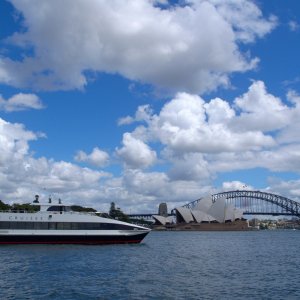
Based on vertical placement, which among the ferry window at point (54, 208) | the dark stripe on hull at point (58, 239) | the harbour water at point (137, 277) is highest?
the ferry window at point (54, 208)

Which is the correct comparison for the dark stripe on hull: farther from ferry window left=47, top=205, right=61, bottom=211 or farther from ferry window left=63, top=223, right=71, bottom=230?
ferry window left=47, top=205, right=61, bottom=211

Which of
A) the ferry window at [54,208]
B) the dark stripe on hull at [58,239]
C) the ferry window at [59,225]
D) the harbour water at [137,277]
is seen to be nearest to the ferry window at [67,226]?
the ferry window at [59,225]

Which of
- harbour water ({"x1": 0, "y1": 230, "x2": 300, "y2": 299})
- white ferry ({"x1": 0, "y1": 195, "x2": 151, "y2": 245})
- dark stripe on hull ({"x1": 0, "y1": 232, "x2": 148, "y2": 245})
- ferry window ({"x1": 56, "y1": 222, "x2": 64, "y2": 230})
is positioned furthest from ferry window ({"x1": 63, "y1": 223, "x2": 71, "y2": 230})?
harbour water ({"x1": 0, "y1": 230, "x2": 300, "y2": 299})

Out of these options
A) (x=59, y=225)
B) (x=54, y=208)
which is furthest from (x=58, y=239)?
(x=54, y=208)

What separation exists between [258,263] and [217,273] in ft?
35.2

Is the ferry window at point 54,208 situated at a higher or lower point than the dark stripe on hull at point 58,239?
higher

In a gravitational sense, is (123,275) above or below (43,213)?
below

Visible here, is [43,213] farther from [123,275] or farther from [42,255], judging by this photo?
[123,275]

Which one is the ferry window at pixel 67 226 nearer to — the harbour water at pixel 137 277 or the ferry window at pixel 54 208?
the ferry window at pixel 54 208

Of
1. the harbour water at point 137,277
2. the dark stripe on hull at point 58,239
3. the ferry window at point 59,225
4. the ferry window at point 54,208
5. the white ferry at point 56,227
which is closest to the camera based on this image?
the harbour water at point 137,277

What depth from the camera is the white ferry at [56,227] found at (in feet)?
200

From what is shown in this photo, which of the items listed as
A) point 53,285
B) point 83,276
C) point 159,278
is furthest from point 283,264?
point 53,285

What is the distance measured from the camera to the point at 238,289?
30.6 m

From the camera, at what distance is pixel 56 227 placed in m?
61.7
